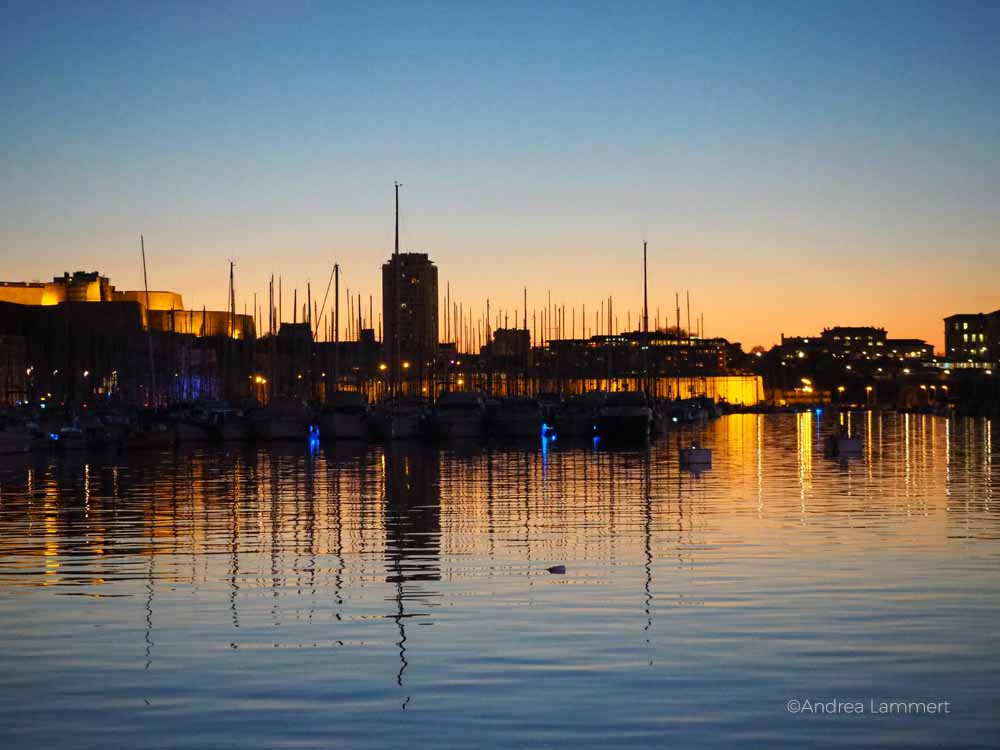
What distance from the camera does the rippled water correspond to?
44.7 ft

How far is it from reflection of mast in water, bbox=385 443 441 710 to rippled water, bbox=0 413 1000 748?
0.11 m

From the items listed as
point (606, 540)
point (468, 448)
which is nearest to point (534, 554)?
point (606, 540)

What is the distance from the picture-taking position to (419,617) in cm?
1977

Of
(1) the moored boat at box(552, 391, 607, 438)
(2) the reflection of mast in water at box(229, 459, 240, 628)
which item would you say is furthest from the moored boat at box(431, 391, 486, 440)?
(2) the reflection of mast in water at box(229, 459, 240, 628)

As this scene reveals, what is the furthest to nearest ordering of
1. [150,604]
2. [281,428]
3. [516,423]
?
[516,423], [281,428], [150,604]

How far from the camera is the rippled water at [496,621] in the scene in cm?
1363

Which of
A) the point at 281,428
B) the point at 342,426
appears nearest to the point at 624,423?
the point at 342,426

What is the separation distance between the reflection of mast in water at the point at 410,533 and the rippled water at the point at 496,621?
4.4 inches

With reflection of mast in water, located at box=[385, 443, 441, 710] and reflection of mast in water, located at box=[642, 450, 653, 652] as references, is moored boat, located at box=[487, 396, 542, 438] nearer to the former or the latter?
reflection of mast in water, located at box=[385, 443, 441, 710]

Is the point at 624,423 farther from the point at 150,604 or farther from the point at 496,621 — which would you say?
the point at 496,621

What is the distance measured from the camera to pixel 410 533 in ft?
105

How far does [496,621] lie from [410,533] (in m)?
12.8

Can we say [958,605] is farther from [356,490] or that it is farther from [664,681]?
[356,490]

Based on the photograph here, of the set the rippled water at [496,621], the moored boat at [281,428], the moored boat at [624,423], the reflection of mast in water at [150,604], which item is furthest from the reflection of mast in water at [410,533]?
the moored boat at [281,428]
